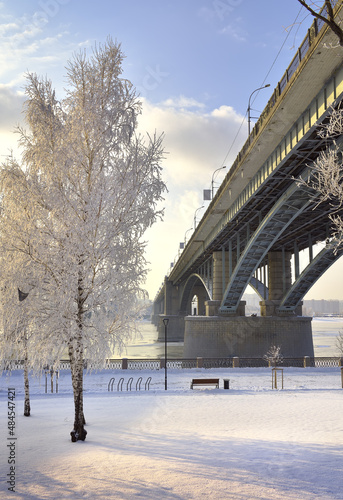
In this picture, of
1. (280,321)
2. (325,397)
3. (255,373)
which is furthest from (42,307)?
(280,321)

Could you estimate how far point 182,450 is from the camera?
8906 millimetres

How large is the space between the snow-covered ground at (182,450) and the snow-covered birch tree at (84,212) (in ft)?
5.17

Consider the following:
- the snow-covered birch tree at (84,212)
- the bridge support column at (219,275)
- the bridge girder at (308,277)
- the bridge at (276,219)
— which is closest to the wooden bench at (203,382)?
the bridge at (276,219)

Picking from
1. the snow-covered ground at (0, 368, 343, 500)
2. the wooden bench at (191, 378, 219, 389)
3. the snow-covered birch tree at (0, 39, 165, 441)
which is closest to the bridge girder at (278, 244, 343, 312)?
the wooden bench at (191, 378, 219, 389)

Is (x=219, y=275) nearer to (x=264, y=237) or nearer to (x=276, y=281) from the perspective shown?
(x=276, y=281)

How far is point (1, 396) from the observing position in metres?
21.1

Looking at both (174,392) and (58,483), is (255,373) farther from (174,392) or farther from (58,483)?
(58,483)

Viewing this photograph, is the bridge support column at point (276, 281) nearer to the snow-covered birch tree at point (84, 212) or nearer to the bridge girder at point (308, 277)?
the bridge girder at point (308, 277)

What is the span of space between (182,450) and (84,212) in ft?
18.9

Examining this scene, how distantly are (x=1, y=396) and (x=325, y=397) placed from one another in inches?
607

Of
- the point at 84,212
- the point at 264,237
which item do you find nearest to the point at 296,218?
the point at 264,237

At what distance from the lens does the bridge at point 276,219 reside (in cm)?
1616

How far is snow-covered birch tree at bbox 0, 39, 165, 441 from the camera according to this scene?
10023 mm

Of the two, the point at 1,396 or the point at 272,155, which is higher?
the point at 272,155
